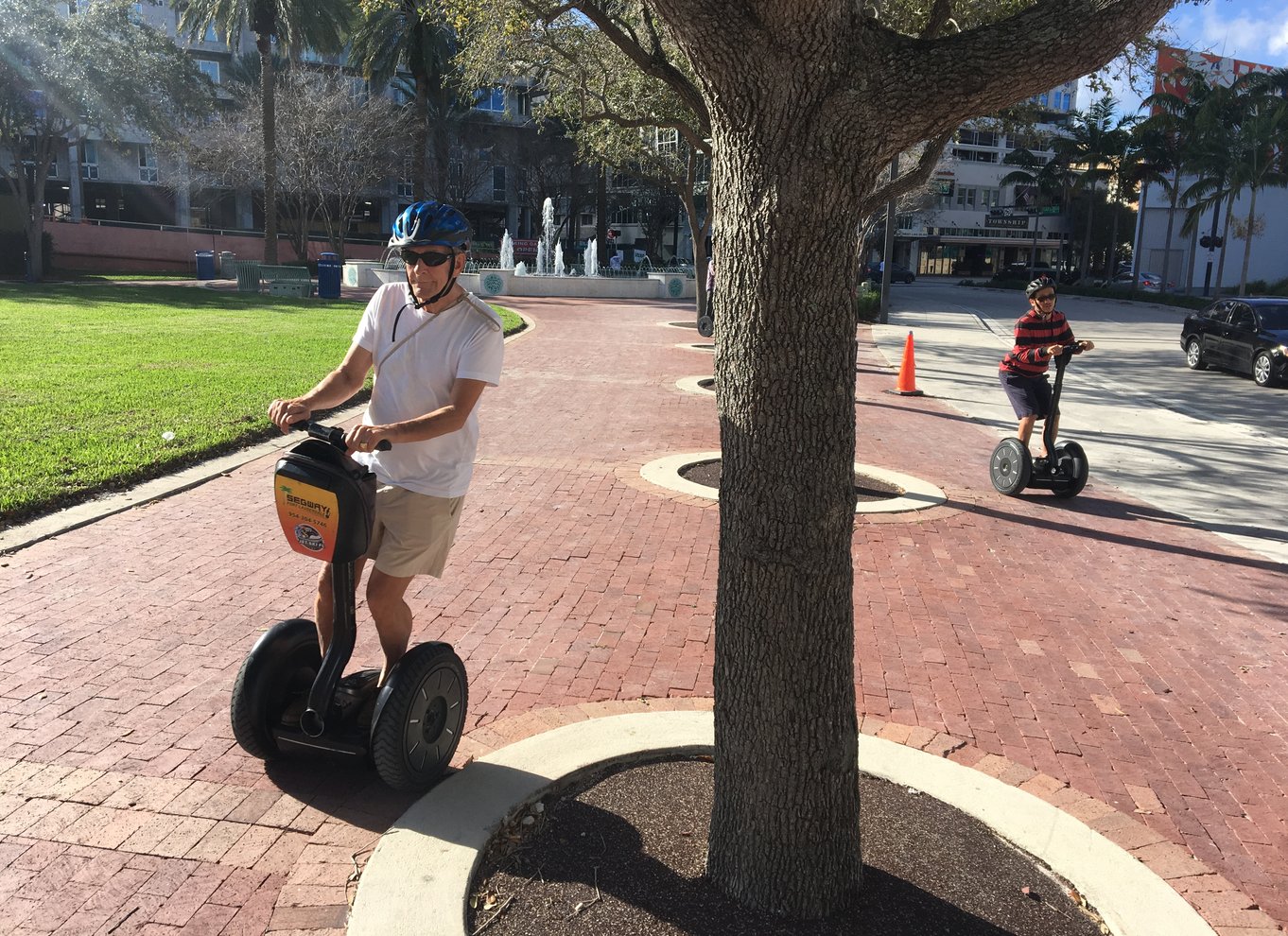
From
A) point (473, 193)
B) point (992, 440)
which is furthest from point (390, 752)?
point (473, 193)

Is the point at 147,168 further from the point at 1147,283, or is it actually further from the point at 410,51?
the point at 1147,283

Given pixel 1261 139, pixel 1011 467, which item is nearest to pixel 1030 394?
pixel 1011 467

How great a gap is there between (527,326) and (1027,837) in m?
20.7

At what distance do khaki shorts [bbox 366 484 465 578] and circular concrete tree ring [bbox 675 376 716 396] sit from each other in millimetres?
10484

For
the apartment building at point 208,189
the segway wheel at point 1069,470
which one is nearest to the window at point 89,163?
the apartment building at point 208,189

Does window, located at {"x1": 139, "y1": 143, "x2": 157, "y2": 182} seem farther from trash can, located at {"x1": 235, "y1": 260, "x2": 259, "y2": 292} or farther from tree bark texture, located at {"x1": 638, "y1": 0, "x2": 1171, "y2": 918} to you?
tree bark texture, located at {"x1": 638, "y1": 0, "x2": 1171, "y2": 918}

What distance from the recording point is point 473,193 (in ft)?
209

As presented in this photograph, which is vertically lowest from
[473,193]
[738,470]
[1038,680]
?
[1038,680]

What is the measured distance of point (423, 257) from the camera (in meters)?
3.38

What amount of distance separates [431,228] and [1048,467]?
22.6 ft

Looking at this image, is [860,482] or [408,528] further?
[860,482]

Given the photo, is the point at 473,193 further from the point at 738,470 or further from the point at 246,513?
the point at 738,470

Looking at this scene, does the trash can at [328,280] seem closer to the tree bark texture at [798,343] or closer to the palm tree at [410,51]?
the palm tree at [410,51]

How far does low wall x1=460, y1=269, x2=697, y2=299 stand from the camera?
3459cm
